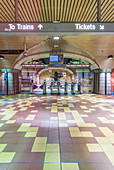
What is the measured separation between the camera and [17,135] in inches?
121

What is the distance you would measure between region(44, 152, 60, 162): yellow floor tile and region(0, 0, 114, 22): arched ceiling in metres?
4.15

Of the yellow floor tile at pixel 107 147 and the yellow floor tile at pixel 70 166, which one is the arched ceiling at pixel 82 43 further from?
the yellow floor tile at pixel 70 166

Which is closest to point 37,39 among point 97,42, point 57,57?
point 57,57

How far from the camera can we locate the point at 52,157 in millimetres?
2229

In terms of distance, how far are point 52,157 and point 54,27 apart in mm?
2788

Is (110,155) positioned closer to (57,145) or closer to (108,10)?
(57,145)

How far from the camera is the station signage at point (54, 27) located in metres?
2.93

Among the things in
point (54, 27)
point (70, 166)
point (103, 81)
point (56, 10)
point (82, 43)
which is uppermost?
point (82, 43)

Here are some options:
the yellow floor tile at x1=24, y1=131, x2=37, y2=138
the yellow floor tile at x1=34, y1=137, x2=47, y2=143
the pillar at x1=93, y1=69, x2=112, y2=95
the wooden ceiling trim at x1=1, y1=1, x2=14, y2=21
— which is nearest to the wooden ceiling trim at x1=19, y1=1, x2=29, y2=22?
the wooden ceiling trim at x1=1, y1=1, x2=14, y2=21

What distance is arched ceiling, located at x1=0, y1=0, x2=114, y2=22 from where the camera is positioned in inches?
154

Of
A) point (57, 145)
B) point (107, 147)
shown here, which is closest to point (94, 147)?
point (107, 147)

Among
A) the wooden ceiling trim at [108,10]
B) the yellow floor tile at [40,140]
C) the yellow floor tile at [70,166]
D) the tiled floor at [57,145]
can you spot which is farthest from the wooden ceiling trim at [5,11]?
the yellow floor tile at [70,166]

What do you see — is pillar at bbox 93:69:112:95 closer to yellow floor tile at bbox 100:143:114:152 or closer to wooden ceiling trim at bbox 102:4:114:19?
wooden ceiling trim at bbox 102:4:114:19

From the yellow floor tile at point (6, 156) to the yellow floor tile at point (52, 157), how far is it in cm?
63
